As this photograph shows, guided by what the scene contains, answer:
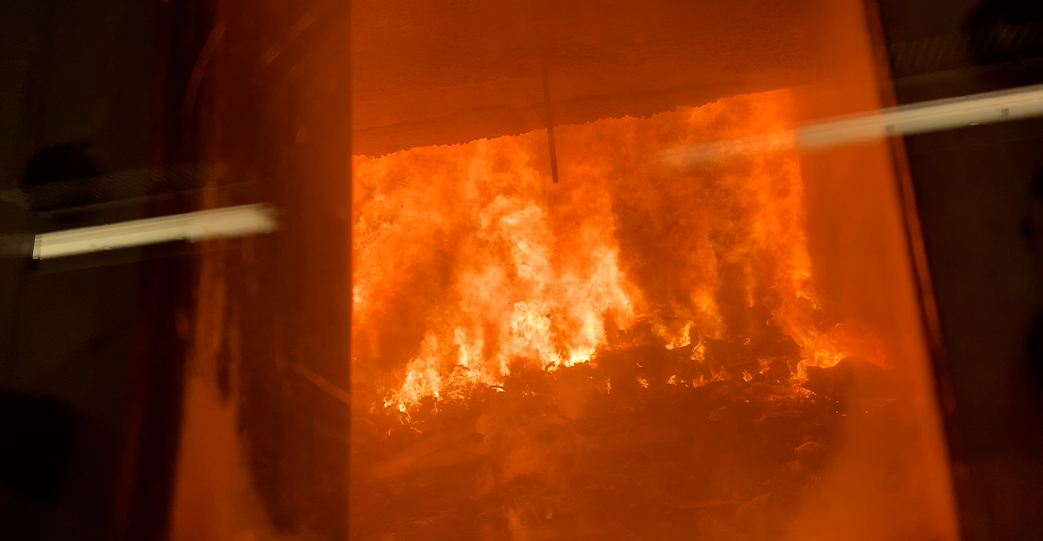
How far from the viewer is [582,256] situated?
1.13 metres

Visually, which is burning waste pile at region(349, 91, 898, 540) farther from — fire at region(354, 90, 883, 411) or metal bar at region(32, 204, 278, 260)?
metal bar at region(32, 204, 278, 260)

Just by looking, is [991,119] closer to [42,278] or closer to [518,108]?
[518,108]

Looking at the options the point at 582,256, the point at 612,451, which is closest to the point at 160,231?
the point at 582,256

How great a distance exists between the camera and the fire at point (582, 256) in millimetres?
1067

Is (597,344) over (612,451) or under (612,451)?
over

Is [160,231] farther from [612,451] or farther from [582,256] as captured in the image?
[612,451]

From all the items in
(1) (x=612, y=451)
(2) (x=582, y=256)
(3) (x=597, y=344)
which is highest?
(2) (x=582, y=256)

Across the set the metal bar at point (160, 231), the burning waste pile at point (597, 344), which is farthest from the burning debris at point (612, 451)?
the metal bar at point (160, 231)

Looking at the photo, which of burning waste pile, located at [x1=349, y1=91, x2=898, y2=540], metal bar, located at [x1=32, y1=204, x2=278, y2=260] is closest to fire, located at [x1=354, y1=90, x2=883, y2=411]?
burning waste pile, located at [x1=349, y1=91, x2=898, y2=540]

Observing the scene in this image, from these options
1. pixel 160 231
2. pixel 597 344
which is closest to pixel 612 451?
pixel 597 344

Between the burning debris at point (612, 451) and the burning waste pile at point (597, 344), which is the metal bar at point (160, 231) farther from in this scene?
the burning debris at point (612, 451)

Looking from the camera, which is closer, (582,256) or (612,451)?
(612,451)

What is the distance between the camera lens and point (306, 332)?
1.10 m

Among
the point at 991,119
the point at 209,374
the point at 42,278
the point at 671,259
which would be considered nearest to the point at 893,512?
the point at 671,259
